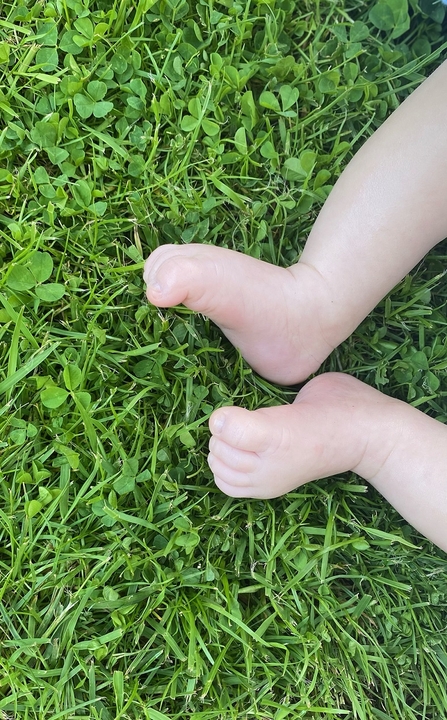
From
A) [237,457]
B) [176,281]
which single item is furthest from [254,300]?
[237,457]

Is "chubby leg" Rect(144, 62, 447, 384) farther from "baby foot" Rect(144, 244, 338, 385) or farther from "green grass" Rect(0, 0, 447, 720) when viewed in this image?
"green grass" Rect(0, 0, 447, 720)

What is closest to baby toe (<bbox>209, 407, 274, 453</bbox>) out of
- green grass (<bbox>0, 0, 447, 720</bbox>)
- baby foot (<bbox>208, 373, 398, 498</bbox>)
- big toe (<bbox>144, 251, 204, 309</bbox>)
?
baby foot (<bbox>208, 373, 398, 498</bbox>)

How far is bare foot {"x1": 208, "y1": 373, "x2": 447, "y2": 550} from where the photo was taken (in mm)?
1137

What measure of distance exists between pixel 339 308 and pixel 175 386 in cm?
37

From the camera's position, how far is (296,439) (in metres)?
1.16

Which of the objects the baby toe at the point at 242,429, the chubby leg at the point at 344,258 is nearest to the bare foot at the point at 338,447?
the baby toe at the point at 242,429

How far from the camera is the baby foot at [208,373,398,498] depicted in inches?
44.3

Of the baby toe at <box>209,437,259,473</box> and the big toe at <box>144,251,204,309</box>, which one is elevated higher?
the big toe at <box>144,251,204,309</box>

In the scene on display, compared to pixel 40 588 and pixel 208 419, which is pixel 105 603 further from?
pixel 208 419

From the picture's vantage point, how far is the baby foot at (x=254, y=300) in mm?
1087

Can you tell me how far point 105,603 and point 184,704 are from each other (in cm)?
24

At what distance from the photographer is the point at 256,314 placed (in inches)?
46.4

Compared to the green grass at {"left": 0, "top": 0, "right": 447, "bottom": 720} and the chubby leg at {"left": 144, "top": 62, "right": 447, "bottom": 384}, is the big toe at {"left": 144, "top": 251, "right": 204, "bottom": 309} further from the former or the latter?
the green grass at {"left": 0, "top": 0, "right": 447, "bottom": 720}

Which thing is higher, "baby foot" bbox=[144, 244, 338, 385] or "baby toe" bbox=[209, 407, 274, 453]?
"baby foot" bbox=[144, 244, 338, 385]
